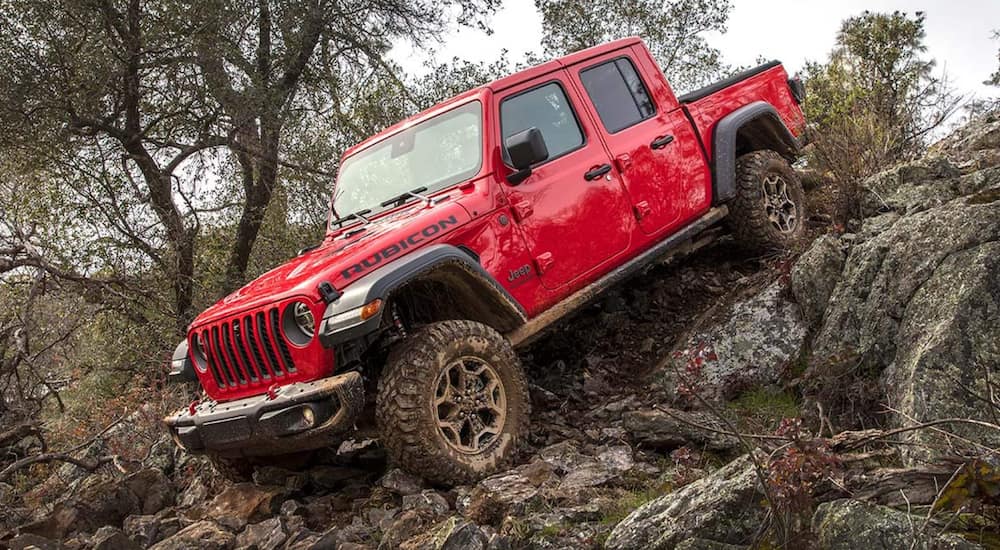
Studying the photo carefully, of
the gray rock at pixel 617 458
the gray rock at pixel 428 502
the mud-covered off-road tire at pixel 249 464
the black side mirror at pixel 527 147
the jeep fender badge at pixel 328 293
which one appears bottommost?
the gray rock at pixel 617 458

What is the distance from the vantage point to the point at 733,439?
383 cm

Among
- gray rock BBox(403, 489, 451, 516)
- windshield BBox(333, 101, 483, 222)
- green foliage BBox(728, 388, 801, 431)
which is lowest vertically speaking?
green foliage BBox(728, 388, 801, 431)

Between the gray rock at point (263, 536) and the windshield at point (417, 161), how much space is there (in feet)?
6.52

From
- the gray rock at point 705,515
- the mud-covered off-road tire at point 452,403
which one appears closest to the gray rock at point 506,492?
the mud-covered off-road tire at point 452,403

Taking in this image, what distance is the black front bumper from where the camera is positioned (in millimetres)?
3684

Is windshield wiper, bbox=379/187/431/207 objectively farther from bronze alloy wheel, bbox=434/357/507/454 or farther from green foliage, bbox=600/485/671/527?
green foliage, bbox=600/485/671/527

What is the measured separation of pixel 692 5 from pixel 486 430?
17248 millimetres

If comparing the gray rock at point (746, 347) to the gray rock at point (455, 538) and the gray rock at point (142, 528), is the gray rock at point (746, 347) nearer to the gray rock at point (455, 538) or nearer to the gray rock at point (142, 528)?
the gray rock at point (455, 538)

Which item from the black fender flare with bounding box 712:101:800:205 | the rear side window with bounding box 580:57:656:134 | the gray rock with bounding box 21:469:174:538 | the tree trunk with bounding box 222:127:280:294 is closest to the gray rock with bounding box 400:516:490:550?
the gray rock with bounding box 21:469:174:538

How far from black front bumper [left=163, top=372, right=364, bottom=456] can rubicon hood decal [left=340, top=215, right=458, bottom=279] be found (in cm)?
52

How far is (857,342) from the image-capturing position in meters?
3.95

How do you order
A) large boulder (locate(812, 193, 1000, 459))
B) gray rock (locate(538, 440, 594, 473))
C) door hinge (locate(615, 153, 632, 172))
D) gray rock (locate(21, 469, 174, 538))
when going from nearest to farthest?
large boulder (locate(812, 193, 1000, 459)), gray rock (locate(538, 440, 594, 473)), gray rock (locate(21, 469, 174, 538)), door hinge (locate(615, 153, 632, 172))

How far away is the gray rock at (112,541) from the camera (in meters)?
3.94

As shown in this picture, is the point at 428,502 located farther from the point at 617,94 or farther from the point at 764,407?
the point at 617,94
